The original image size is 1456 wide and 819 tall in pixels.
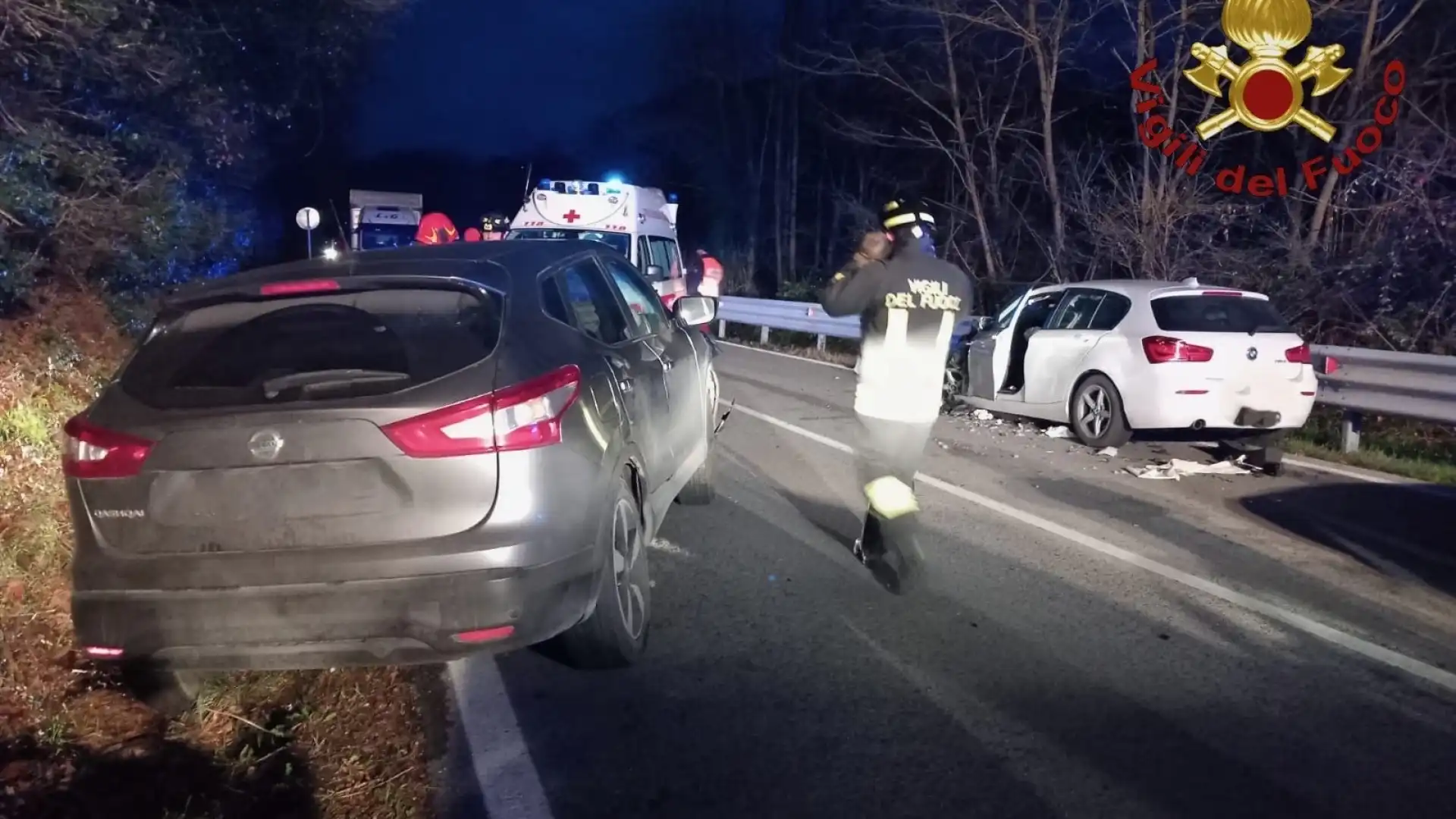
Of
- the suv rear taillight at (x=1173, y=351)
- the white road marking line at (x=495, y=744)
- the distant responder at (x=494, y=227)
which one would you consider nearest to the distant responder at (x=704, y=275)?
the distant responder at (x=494, y=227)

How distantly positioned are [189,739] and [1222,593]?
4689 mm

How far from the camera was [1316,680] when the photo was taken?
4621mm

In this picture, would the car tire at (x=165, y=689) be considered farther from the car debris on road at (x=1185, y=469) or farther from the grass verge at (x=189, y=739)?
the car debris on road at (x=1185, y=469)

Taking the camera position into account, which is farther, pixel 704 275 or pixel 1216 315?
pixel 704 275

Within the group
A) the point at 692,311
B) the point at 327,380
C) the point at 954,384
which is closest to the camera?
the point at 327,380

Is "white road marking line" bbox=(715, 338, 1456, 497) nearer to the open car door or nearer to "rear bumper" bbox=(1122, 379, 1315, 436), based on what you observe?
"rear bumper" bbox=(1122, 379, 1315, 436)

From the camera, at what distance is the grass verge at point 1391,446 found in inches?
353

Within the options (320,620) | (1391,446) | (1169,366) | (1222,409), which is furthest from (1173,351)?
(320,620)

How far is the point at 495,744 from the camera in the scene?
411 cm

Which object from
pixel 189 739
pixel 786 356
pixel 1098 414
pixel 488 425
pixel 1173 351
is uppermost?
pixel 488 425

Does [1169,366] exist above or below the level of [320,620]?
above

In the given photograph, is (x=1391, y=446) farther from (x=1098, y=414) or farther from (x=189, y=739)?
(x=189, y=739)

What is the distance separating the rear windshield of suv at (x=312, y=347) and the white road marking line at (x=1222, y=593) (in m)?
3.84

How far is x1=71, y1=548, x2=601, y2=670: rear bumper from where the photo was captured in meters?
3.74
